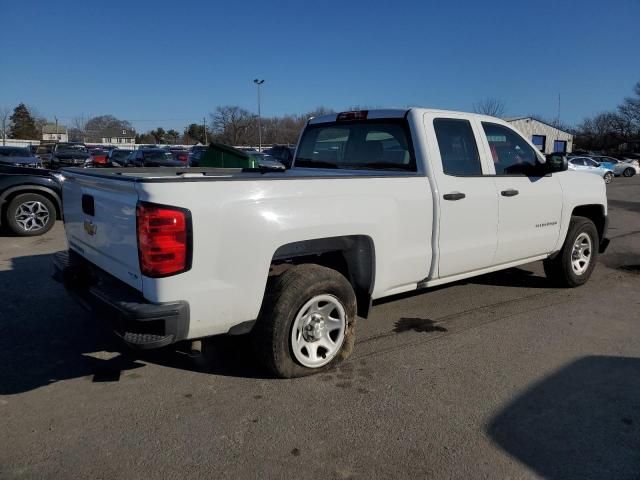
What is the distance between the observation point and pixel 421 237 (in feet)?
13.5

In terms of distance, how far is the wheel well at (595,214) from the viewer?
6.03 metres

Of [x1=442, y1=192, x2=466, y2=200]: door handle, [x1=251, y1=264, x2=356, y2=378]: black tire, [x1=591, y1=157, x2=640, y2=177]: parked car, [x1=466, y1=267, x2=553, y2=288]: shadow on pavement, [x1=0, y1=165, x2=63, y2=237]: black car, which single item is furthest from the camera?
[x1=591, y1=157, x2=640, y2=177]: parked car

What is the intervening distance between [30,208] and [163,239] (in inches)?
293

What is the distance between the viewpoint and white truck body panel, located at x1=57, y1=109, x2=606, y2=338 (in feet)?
9.59

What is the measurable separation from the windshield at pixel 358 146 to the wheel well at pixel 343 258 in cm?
94

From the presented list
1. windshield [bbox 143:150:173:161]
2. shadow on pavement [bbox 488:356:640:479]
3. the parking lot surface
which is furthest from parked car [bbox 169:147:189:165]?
shadow on pavement [bbox 488:356:640:479]

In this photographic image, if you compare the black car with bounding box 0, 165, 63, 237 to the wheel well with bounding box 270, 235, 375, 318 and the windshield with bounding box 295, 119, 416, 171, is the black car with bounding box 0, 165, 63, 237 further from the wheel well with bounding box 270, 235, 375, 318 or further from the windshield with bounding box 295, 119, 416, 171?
the wheel well with bounding box 270, 235, 375, 318

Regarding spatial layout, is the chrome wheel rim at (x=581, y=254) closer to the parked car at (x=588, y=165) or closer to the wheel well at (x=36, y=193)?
the wheel well at (x=36, y=193)

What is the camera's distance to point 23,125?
95.9m

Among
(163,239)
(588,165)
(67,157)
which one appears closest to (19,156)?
(67,157)

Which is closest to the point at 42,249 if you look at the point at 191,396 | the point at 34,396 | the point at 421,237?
the point at 34,396

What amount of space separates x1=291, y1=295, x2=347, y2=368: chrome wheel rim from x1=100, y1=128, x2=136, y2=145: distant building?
11254 cm

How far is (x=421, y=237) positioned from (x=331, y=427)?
68.2 inches

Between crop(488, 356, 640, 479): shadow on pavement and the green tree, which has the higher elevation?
the green tree
